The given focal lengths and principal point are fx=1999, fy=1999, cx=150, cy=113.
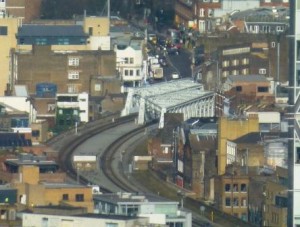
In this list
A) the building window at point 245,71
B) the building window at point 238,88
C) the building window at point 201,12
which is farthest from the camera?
the building window at point 201,12

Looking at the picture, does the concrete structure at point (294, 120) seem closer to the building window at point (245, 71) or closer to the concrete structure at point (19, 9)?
the building window at point (245, 71)

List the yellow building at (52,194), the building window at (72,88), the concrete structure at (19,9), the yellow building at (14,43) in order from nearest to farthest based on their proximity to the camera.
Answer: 1. the yellow building at (52,194)
2. the building window at (72,88)
3. the yellow building at (14,43)
4. the concrete structure at (19,9)

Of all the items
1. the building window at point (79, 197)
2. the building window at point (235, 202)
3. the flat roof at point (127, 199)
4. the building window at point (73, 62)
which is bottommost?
the building window at point (235, 202)

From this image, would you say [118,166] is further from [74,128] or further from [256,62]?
[256,62]

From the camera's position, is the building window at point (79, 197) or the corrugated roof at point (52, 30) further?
the corrugated roof at point (52, 30)

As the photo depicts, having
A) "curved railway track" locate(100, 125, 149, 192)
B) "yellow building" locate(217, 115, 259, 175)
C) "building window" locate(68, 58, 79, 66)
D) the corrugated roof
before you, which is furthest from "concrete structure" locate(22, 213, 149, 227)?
the corrugated roof

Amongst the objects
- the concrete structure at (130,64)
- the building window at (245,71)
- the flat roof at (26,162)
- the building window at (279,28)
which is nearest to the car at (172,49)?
the building window at (279,28)
